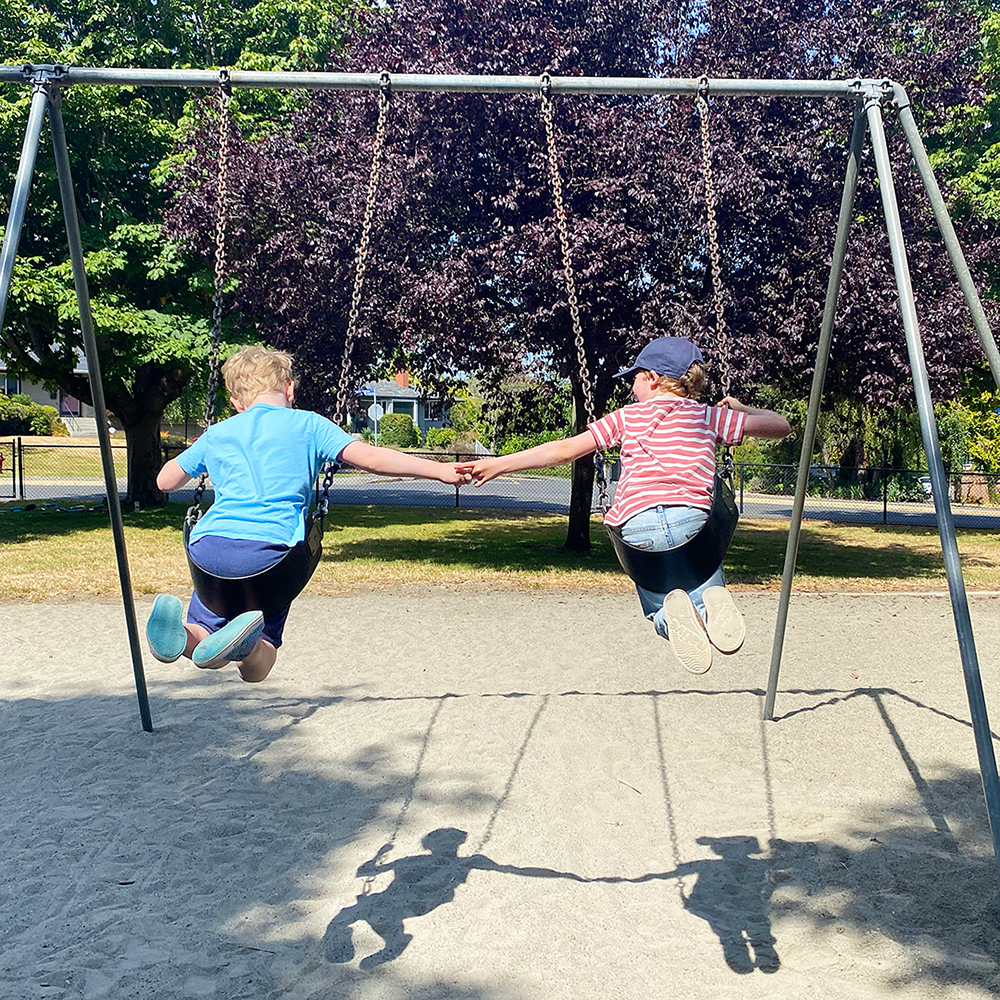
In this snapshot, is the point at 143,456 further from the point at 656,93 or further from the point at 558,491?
the point at 656,93

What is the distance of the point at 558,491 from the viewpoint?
28.8 meters

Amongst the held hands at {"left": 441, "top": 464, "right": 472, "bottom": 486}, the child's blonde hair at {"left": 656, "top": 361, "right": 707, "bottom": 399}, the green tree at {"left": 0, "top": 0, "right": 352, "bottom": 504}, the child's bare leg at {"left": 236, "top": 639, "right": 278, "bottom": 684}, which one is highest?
the green tree at {"left": 0, "top": 0, "right": 352, "bottom": 504}

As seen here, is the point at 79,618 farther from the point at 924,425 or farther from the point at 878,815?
the point at 924,425

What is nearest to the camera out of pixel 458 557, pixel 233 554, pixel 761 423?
pixel 233 554

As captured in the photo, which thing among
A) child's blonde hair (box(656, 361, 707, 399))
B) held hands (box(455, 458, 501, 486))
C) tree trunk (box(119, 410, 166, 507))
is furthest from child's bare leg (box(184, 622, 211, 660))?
tree trunk (box(119, 410, 166, 507))

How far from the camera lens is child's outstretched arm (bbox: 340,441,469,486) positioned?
361 cm

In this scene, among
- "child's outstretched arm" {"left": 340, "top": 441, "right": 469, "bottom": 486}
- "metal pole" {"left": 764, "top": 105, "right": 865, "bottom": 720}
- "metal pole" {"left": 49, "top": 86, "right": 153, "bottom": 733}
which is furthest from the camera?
"metal pole" {"left": 764, "top": 105, "right": 865, "bottom": 720}

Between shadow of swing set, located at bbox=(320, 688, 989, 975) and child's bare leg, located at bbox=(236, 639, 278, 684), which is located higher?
child's bare leg, located at bbox=(236, 639, 278, 684)

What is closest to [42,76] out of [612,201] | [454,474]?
[454,474]

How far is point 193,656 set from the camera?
3.34 metres

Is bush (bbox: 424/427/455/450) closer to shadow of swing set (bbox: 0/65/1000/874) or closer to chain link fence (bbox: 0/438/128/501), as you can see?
chain link fence (bbox: 0/438/128/501)

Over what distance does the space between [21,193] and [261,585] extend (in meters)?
2.07

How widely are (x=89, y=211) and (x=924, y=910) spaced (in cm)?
1570

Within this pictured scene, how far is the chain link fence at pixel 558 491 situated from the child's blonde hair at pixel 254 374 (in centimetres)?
1956
